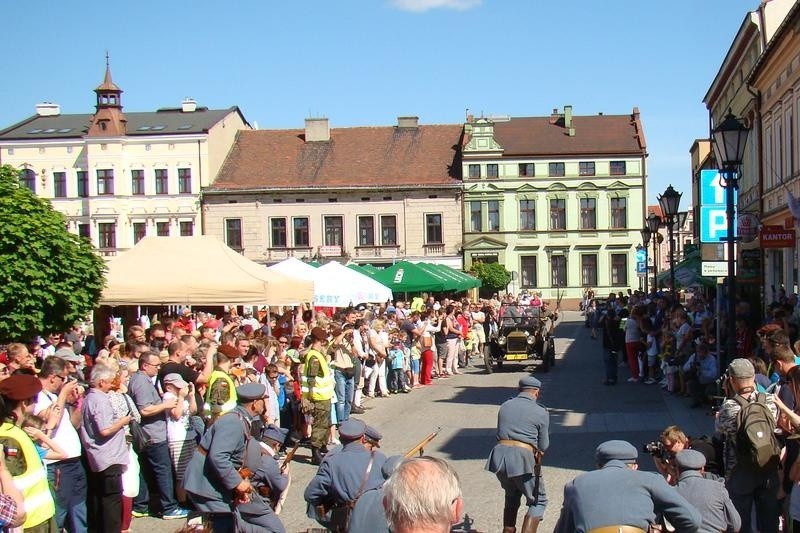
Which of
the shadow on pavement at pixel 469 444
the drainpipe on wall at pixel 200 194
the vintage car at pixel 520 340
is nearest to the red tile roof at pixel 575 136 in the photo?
the drainpipe on wall at pixel 200 194

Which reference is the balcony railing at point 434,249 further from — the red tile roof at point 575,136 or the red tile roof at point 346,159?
the red tile roof at point 575,136

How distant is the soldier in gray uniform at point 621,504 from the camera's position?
17.5 ft

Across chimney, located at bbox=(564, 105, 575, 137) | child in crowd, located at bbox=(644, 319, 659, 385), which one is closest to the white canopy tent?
child in crowd, located at bbox=(644, 319, 659, 385)

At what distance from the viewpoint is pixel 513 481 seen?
849 centimetres

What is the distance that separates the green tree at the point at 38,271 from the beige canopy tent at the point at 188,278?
91 cm

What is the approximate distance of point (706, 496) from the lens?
20.1ft

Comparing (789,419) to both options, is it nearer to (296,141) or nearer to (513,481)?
(513,481)

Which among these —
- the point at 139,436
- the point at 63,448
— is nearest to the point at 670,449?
the point at 63,448

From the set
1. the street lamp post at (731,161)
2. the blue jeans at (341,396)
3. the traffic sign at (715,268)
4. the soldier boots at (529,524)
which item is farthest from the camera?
the traffic sign at (715,268)

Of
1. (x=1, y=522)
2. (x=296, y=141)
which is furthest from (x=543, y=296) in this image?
(x=1, y=522)

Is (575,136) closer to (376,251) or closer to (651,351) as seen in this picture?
(376,251)

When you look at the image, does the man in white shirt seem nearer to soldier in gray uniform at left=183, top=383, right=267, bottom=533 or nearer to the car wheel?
Result: soldier in gray uniform at left=183, top=383, right=267, bottom=533

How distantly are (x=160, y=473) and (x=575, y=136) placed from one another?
56548 mm

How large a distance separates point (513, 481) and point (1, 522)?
4457 millimetres
